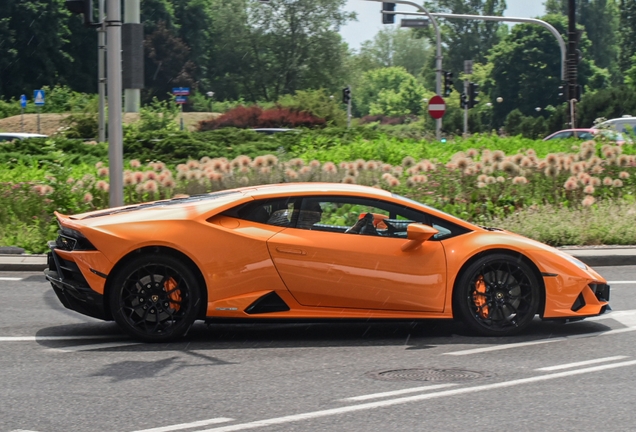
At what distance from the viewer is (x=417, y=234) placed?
8414 mm

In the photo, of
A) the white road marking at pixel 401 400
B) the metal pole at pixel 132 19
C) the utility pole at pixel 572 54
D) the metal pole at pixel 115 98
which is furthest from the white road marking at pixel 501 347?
the metal pole at pixel 132 19

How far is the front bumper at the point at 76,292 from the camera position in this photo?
824 cm

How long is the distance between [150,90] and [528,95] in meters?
30.7

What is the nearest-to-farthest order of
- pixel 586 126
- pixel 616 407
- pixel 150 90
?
pixel 616 407 < pixel 586 126 < pixel 150 90

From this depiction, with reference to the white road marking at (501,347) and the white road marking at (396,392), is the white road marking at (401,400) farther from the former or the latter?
the white road marking at (501,347)

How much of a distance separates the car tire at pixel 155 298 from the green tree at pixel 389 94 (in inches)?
4169

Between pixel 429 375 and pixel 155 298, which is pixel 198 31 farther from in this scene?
pixel 429 375

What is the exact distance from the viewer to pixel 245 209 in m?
8.53

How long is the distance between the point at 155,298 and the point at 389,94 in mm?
112511

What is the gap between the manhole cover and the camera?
7.11m

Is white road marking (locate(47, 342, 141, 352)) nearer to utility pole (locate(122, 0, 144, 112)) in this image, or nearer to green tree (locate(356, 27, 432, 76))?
utility pole (locate(122, 0, 144, 112))

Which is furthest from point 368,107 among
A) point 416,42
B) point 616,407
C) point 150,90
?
point 616,407

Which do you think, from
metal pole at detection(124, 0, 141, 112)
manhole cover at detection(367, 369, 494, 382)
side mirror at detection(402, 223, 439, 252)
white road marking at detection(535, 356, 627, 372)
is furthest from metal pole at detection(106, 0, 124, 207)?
metal pole at detection(124, 0, 141, 112)

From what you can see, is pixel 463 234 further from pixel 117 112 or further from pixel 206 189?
pixel 206 189
